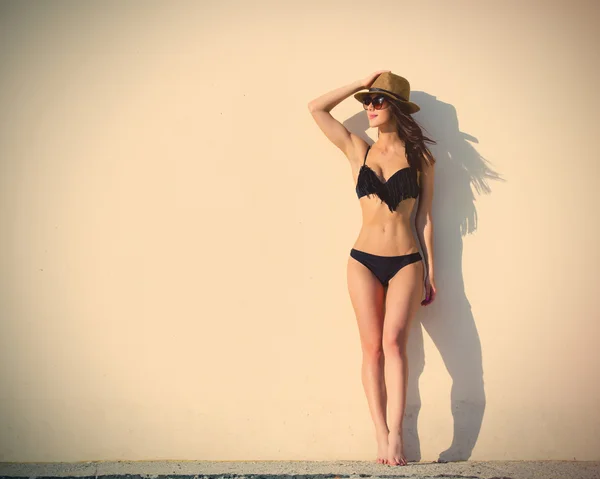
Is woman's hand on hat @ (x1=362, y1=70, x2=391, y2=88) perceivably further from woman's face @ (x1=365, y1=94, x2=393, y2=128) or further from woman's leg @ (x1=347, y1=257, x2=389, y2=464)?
woman's leg @ (x1=347, y1=257, x2=389, y2=464)

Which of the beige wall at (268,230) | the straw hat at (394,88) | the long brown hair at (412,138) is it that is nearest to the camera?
the straw hat at (394,88)

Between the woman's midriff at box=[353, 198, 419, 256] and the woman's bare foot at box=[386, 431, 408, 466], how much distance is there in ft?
3.49

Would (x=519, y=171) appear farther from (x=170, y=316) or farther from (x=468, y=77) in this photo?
(x=170, y=316)

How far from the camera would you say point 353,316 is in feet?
12.1

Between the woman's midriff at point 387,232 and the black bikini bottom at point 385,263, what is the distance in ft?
0.08

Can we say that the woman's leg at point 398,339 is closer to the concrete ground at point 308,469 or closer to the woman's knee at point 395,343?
the woman's knee at point 395,343

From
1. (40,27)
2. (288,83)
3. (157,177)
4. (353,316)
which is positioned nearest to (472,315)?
(353,316)

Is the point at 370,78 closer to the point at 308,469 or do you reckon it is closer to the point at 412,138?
the point at 412,138

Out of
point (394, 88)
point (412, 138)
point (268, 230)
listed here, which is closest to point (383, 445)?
point (268, 230)

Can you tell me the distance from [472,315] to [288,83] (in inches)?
73.4

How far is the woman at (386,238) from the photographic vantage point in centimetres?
338

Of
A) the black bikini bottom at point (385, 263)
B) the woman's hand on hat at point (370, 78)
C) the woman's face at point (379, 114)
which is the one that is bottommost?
the black bikini bottom at point (385, 263)

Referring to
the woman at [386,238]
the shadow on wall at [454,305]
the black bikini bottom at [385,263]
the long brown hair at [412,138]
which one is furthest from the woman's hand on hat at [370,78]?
the black bikini bottom at [385,263]

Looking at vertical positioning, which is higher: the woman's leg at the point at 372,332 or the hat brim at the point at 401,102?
the hat brim at the point at 401,102
